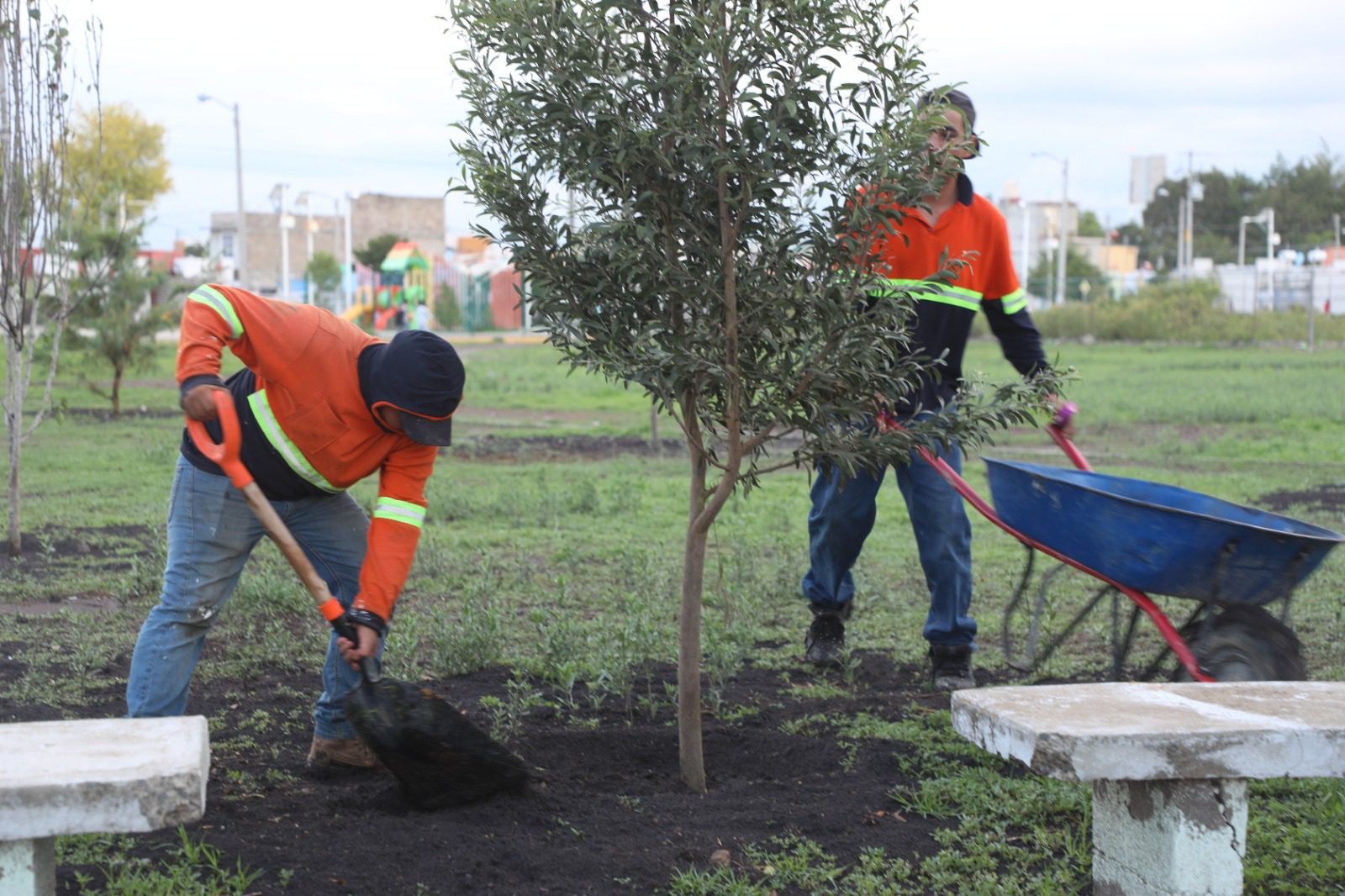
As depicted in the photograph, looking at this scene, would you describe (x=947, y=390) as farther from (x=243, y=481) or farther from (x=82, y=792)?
(x=82, y=792)

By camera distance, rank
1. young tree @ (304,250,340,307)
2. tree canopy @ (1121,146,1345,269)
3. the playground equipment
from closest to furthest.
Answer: the playground equipment → young tree @ (304,250,340,307) → tree canopy @ (1121,146,1345,269)

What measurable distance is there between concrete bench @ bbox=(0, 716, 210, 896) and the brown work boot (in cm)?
133

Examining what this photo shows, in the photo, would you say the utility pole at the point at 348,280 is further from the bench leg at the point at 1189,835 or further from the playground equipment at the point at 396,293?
the bench leg at the point at 1189,835

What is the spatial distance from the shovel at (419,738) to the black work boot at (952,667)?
1.89 metres

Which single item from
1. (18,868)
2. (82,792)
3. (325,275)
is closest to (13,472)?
(18,868)

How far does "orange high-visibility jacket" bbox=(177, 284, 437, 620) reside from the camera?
3.55 meters

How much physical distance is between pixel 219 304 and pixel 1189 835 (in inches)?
105

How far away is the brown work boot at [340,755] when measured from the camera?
13.1 ft

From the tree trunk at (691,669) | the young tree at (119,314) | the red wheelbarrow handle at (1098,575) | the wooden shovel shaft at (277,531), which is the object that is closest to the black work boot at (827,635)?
the red wheelbarrow handle at (1098,575)

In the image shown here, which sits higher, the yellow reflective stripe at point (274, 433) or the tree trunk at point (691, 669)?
the yellow reflective stripe at point (274, 433)

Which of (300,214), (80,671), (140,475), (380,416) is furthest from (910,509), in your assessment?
(300,214)

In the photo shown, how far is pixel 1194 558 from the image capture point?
148 inches

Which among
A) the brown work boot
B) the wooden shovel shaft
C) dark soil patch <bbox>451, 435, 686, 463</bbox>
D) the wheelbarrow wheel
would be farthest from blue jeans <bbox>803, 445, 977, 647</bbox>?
dark soil patch <bbox>451, 435, 686, 463</bbox>

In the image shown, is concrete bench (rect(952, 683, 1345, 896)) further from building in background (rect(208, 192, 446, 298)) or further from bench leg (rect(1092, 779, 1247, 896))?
building in background (rect(208, 192, 446, 298))
